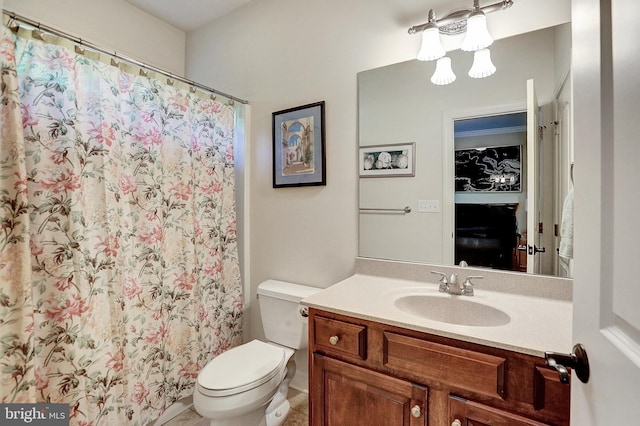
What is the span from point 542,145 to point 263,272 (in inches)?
69.2

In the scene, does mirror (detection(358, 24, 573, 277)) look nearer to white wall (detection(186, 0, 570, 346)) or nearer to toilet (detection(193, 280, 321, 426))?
white wall (detection(186, 0, 570, 346))

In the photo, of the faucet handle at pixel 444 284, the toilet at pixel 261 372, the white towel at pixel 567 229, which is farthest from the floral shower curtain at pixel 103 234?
the white towel at pixel 567 229

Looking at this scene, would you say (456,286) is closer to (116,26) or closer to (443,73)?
(443,73)

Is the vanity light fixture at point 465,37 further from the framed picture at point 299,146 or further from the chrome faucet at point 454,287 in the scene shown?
the chrome faucet at point 454,287

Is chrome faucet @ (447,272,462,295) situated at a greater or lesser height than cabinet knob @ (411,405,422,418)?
greater

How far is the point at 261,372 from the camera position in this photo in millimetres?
1441

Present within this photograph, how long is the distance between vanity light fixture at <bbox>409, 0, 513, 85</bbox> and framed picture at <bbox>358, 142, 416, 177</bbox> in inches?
14.3

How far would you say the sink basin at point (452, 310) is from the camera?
3.96ft

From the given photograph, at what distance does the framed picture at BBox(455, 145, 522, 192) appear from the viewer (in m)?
1.33

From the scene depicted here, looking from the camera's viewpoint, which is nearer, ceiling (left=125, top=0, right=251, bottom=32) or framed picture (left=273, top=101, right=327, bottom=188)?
framed picture (left=273, top=101, right=327, bottom=188)

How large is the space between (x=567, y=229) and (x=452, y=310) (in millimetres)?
557

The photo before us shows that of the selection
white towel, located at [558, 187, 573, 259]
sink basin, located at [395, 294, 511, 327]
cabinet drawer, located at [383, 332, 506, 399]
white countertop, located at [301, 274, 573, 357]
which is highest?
white towel, located at [558, 187, 573, 259]

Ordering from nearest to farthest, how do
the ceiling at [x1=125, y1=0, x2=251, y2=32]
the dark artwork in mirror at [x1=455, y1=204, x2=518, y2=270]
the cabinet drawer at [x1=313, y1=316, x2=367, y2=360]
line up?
the cabinet drawer at [x1=313, y1=316, x2=367, y2=360], the dark artwork in mirror at [x1=455, y1=204, x2=518, y2=270], the ceiling at [x1=125, y1=0, x2=251, y2=32]

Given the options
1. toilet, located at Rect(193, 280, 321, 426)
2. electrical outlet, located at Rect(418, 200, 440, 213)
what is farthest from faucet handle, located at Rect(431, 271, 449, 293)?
toilet, located at Rect(193, 280, 321, 426)
